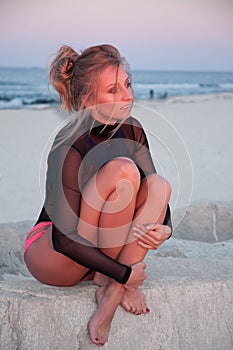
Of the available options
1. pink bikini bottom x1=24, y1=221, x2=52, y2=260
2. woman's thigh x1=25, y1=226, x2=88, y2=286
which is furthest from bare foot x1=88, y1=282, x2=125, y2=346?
pink bikini bottom x1=24, y1=221, x2=52, y2=260

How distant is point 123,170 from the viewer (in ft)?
5.79

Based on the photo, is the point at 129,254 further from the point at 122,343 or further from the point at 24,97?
the point at 24,97

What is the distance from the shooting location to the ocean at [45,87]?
14.0 meters

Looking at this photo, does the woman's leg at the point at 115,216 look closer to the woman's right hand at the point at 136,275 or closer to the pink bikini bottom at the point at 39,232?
the woman's right hand at the point at 136,275

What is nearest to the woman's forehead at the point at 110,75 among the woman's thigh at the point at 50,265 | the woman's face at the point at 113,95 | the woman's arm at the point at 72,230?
the woman's face at the point at 113,95

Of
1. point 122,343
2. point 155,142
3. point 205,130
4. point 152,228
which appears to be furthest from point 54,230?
point 205,130

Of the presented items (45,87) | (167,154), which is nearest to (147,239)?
(167,154)

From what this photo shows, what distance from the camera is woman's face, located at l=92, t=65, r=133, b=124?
1.87m

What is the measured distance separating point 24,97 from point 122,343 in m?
13.3

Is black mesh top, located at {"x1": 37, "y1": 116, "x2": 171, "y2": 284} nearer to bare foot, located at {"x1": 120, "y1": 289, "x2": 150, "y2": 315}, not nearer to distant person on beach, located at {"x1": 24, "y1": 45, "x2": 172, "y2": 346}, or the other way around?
distant person on beach, located at {"x1": 24, "y1": 45, "x2": 172, "y2": 346}

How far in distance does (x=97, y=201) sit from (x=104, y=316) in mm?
394

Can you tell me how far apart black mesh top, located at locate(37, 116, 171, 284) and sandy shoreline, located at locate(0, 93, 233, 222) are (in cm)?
42

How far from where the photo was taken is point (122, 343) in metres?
1.87

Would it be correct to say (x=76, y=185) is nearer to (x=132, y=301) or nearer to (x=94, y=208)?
(x=94, y=208)
